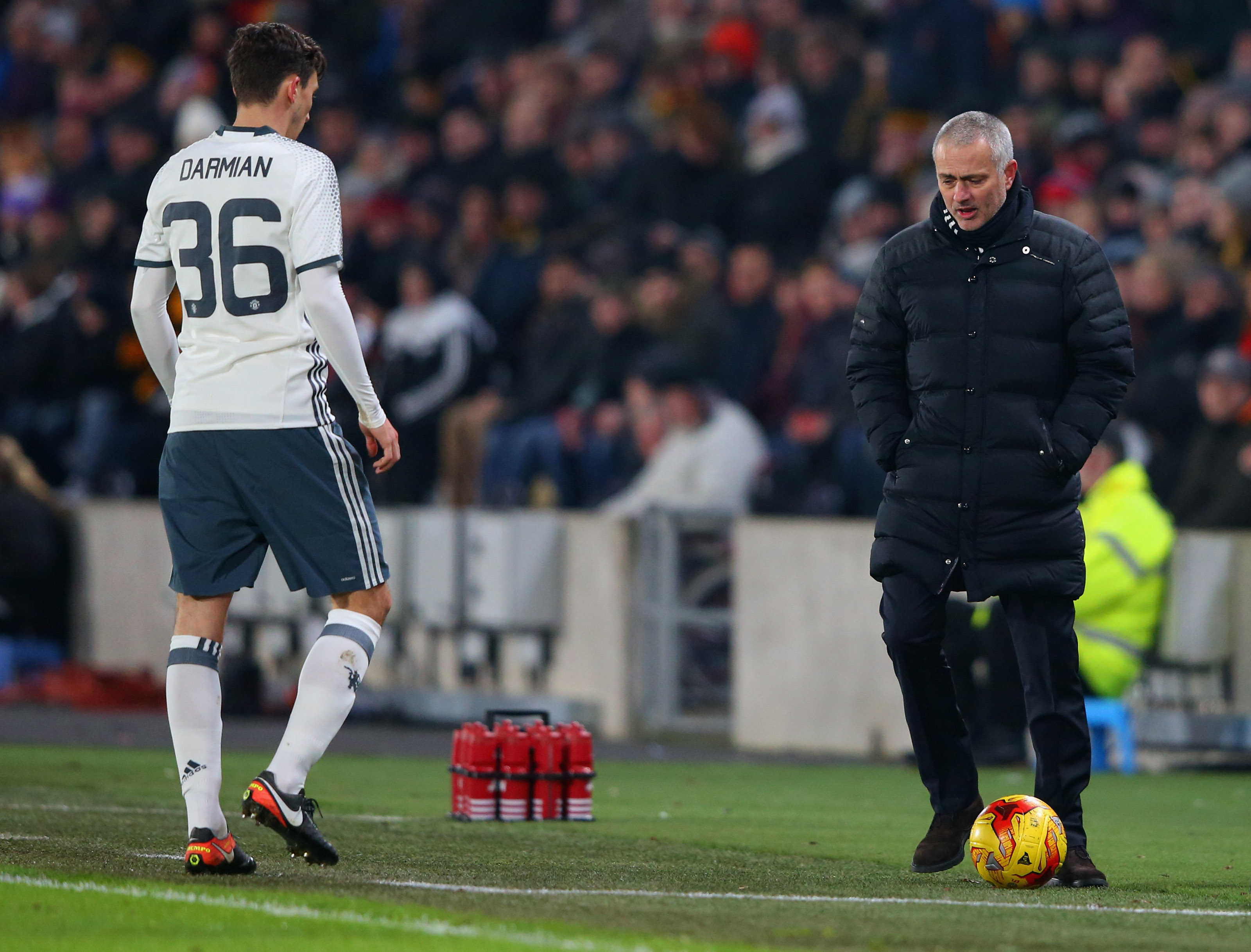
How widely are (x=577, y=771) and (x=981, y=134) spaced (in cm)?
319

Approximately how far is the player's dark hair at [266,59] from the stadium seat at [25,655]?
10880 millimetres

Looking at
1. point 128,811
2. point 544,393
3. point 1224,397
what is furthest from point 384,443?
point 544,393

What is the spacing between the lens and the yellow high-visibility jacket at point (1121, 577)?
39.6 ft

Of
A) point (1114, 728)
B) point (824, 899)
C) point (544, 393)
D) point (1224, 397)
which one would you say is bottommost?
point (824, 899)

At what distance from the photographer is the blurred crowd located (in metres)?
14.1

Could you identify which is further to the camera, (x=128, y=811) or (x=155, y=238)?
(x=128, y=811)

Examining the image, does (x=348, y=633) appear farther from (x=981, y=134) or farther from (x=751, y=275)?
(x=751, y=275)

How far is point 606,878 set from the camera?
650 centimetres

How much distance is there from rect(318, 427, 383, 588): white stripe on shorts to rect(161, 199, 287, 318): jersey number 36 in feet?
1.31

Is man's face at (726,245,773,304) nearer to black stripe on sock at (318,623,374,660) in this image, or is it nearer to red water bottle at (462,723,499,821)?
red water bottle at (462,723,499,821)

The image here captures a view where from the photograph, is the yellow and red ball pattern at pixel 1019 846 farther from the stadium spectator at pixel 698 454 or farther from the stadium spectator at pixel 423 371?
the stadium spectator at pixel 423 371

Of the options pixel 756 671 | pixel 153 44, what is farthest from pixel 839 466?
pixel 153 44

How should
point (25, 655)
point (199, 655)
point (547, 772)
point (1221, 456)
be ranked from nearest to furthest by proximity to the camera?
point (199, 655)
point (547, 772)
point (1221, 456)
point (25, 655)

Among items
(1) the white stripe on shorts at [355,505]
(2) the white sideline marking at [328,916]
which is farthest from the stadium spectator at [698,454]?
(2) the white sideline marking at [328,916]
